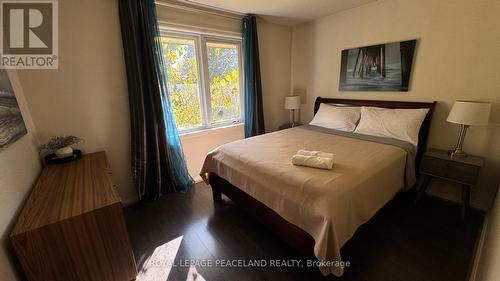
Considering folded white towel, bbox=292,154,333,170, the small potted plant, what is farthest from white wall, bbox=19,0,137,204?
folded white towel, bbox=292,154,333,170

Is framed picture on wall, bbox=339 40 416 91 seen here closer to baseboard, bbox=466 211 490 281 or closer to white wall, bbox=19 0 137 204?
baseboard, bbox=466 211 490 281

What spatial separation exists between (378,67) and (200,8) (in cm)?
243

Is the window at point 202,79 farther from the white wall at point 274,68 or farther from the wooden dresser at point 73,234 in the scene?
the wooden dresser at point 73,234

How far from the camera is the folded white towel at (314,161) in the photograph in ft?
5.24

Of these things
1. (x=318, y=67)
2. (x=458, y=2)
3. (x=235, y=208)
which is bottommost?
(x=235, y=208)

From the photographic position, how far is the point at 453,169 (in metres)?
1.96

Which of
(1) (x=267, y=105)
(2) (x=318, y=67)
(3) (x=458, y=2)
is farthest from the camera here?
(1) (x=267, y=105)

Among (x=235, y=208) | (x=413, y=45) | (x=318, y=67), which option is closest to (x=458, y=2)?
(x=413, y=45)

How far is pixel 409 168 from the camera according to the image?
2121mm

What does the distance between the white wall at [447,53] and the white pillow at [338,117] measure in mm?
311

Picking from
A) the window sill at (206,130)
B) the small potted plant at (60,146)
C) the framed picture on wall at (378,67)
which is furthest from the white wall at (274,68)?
the small potted plant at (60,146)

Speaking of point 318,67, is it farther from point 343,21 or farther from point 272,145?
point 272,145

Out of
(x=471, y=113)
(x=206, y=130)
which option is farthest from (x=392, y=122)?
(x=206, y=130)

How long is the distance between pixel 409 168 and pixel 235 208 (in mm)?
1899
